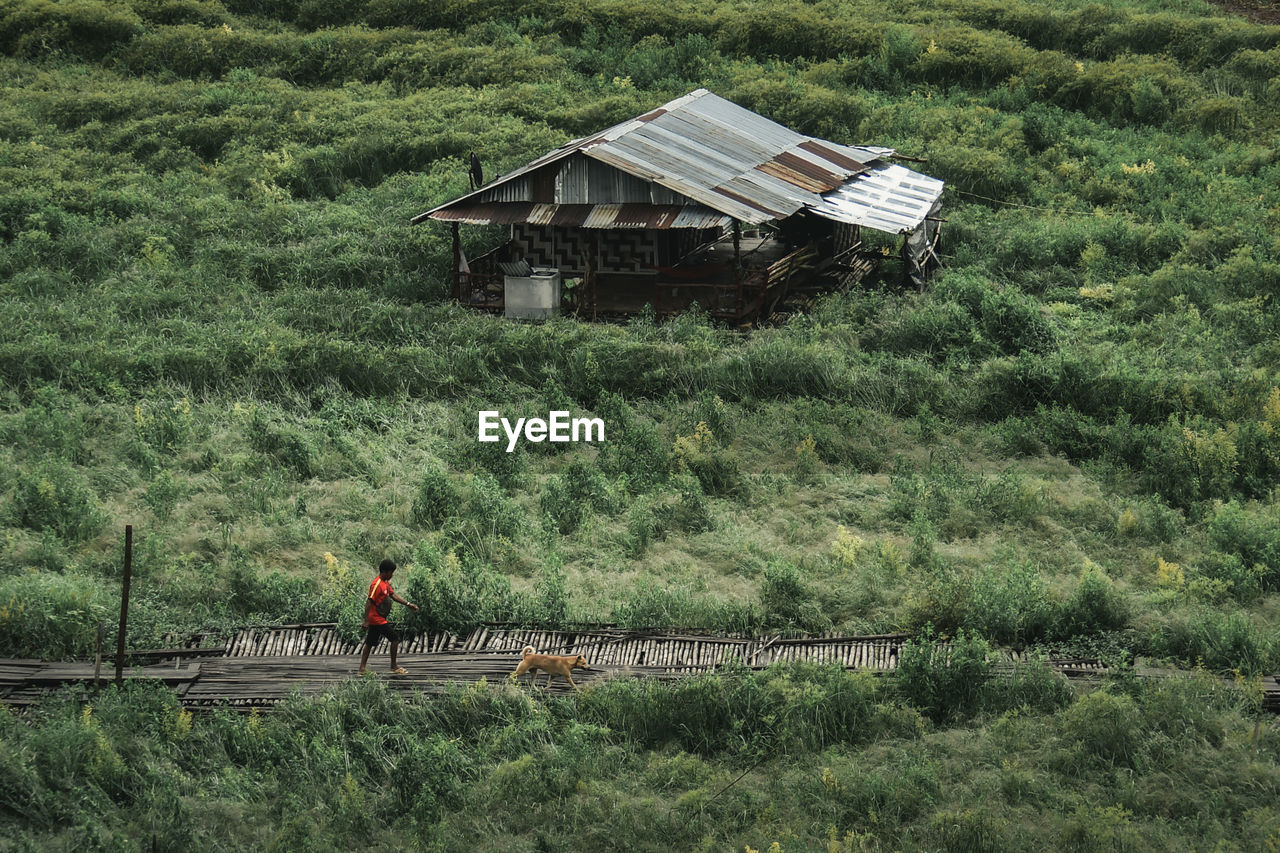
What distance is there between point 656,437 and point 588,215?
4946 mm

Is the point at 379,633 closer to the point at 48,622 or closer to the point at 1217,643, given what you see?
the point at 48,622

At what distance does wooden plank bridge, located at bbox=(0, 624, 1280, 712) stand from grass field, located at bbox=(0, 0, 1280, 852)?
32 centimetres

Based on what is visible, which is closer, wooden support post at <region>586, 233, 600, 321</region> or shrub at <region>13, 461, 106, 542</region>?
shrub at <region>13, 461, 106, 542</region>

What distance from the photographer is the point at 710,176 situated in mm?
20438

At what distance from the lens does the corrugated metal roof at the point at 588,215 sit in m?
19.4

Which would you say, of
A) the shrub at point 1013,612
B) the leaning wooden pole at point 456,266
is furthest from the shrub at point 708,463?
the leaning wooden pole at point 456,266

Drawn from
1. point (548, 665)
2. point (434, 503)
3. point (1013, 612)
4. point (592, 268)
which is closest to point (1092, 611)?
point (1013, 612)

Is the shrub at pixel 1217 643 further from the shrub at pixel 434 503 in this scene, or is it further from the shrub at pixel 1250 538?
the shrub at pixel 434 503

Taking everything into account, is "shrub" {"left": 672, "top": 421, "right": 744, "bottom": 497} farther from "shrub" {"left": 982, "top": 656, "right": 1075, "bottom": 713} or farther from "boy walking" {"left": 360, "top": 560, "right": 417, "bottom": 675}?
"boy walking" {"left": 360, "top": 560, "right": 417, "bottom": 675}

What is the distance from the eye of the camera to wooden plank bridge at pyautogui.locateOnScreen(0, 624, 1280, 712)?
37.3ft

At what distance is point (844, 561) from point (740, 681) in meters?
2.62

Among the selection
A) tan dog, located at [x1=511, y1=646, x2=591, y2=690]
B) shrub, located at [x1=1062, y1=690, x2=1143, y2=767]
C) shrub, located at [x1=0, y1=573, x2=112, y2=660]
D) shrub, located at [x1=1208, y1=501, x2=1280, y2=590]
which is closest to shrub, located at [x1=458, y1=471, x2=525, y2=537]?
tan dog, located at [x1=511, y1=646, x2=591, y2=690]

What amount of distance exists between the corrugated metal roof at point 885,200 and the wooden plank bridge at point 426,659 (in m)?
9.96

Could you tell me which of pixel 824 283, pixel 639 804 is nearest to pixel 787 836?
pixel 639 804
